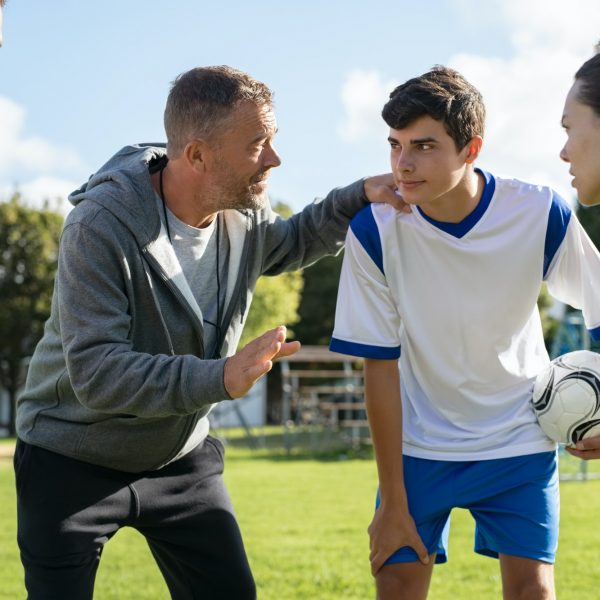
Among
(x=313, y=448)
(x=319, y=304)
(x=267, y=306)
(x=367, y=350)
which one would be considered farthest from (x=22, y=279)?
(x=367, y=350)

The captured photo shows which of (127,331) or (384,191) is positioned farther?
(384,191)

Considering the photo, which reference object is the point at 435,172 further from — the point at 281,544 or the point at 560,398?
the point at 281,544

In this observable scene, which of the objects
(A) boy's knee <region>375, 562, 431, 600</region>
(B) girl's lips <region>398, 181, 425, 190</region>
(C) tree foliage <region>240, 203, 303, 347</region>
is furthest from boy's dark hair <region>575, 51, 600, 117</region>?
(C) tree foliage <region>240, 203, 303, 347</region>

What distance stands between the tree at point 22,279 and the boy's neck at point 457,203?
112 ft

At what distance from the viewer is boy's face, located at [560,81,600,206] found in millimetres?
3705

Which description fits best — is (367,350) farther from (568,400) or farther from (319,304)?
(319,304)

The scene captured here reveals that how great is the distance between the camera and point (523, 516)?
3.91m

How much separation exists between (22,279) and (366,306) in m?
35.2

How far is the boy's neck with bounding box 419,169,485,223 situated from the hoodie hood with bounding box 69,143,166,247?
1.09 meters

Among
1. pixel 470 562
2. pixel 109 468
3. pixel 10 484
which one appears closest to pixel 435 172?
pixel 109 468

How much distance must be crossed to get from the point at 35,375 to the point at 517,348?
1984 millimetres

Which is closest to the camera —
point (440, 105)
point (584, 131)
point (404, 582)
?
point (584, 131)

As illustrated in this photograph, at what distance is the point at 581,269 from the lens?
4020 millimetres

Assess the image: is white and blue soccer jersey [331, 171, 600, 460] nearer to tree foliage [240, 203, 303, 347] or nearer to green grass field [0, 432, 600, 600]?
green grass field [0, 432, 600, 600]
